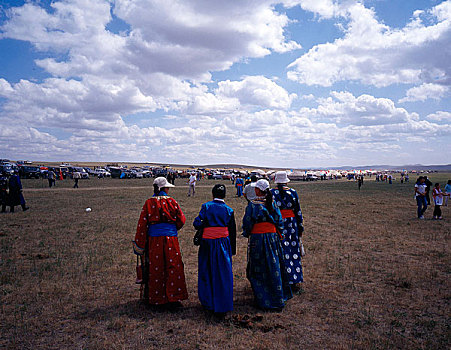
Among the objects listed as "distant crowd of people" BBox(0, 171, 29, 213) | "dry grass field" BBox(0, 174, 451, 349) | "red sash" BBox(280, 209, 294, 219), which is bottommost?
"dry grass field" BBox(0, 174, 451, 349)

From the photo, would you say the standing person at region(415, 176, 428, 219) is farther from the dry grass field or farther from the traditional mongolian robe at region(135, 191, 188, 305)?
the traditional mongolian robe at region(135, 191, 188, 305)

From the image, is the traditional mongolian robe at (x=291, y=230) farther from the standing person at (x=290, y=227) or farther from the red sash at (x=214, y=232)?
the red sash at (x=214, y=232)

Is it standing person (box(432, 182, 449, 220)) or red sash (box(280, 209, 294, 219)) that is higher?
red sash (box(280, 209, 294, 219))

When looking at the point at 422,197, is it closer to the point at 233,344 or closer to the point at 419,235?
the point at 419,235

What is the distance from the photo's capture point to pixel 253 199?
5207mm

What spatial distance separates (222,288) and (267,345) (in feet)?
3.53

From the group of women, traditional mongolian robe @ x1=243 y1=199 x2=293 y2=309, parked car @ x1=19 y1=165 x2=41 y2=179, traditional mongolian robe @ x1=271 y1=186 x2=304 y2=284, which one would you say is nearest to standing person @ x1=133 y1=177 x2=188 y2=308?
the group of women

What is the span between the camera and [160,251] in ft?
16.3

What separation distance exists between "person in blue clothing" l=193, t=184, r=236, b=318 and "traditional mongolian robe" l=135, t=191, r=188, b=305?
40 centimetres

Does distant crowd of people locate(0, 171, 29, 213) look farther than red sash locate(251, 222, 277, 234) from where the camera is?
Yes

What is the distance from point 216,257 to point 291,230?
1.63 meters

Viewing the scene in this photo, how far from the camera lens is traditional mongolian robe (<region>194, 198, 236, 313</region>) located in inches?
189

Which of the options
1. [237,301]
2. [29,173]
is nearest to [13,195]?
[237,301]

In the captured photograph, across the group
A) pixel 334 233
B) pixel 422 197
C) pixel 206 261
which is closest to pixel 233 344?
pixel 206 261
